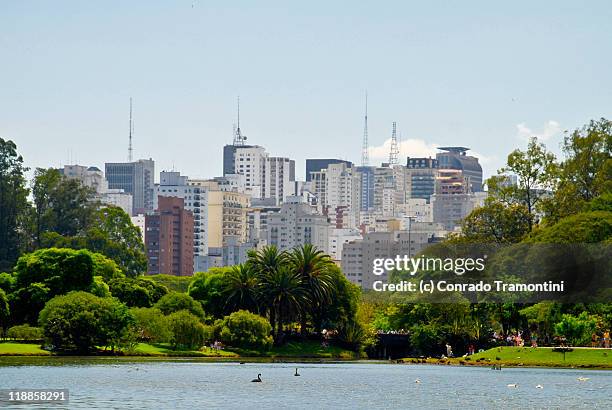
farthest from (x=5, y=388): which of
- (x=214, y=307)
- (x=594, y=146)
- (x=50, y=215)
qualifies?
(x=50, y=215)

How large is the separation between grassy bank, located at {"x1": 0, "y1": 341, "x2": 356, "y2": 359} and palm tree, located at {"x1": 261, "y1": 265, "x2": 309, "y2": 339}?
2710mm

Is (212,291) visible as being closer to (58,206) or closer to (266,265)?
(266,265)

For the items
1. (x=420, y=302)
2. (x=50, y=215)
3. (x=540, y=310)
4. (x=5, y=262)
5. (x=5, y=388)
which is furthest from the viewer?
(x=50, y=215)

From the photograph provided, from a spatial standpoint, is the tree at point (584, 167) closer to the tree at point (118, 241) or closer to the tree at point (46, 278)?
the tree at point (46, 278)

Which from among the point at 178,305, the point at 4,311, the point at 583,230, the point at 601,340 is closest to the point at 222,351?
the point at 178,305

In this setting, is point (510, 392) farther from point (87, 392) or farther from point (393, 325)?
point (393, 325)

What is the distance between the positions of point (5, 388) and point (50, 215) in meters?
124

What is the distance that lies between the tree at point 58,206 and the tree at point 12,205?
3.07 m

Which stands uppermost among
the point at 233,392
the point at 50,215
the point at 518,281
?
the point at 50,215

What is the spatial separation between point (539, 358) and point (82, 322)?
3346cm

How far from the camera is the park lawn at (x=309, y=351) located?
443 feet

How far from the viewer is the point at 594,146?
141 meters

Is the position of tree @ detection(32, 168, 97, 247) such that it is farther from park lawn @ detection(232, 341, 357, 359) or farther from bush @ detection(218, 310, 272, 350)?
bush @ detection(218, 310, 272, 350)

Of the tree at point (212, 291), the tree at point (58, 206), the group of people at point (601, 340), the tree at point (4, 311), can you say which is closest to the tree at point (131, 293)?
the tree at point (212, 291)
